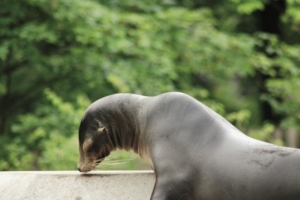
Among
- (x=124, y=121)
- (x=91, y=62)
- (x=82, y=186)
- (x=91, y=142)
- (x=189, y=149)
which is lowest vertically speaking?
(x=91, y=62)

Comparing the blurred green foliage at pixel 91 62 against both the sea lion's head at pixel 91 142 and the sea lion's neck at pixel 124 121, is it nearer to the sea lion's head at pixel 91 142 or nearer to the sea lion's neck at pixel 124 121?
the sea lion's head at pixel 91 142

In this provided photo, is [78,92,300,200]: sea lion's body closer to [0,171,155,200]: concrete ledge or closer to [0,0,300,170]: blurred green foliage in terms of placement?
→ [0,171,155,200]: concrete ledge

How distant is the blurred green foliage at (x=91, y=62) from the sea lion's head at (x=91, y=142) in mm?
2238

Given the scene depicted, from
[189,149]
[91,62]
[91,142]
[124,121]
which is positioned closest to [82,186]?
[91,142]

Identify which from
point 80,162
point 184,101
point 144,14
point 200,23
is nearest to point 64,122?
point 144,14

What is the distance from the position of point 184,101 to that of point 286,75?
4.85 metres

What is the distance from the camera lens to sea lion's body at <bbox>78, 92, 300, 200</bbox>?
8.86 feet

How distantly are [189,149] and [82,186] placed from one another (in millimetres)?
763

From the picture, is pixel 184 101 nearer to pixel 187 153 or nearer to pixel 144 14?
pixel 187 153

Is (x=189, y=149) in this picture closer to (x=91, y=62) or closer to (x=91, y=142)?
(x=91, y=142)

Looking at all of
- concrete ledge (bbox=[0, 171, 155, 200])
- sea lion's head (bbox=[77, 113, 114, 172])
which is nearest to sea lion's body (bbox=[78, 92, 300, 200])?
sea lion's head (bbox=[77, 113, 114, 172])

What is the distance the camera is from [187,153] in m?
3.03

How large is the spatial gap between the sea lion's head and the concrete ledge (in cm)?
11

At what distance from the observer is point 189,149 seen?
9.96 feet
